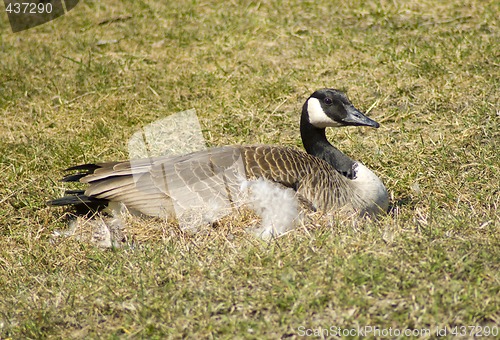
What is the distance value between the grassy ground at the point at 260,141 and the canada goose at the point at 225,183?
0.24 meters

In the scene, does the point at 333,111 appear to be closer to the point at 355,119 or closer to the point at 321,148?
the point at 355,119

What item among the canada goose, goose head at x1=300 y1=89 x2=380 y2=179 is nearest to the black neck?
goose head at x1=300 y1=89 x2=380 y2=179

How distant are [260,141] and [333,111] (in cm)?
90

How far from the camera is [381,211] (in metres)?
4.86

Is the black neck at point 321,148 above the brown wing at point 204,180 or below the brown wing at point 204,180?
below

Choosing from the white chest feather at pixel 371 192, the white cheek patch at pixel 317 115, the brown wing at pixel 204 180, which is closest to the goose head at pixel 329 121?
the white cheek patch at pixel 317 115

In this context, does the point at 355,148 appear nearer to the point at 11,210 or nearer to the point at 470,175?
the point at 470,175

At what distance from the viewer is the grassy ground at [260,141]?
3383mm

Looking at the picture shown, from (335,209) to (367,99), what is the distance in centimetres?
192

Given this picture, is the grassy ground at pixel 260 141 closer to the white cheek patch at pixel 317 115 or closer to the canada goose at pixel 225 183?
the canada goose at pixel 225 183

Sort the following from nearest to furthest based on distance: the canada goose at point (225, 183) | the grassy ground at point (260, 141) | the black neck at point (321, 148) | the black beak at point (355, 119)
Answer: the grassy ground at point (260, 141) → the canada goose at point (225, 183) → the black beak at point (355, 119) → the black neck at point (321, 148)

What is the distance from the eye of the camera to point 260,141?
233 inches

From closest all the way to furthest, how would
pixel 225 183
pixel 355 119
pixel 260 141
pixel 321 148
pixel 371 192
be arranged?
pixel 225 183
pixel 371 192
pixel 355 119
pixel 321 148
pixel 260 141

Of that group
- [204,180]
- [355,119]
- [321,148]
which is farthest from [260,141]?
[204,180]
